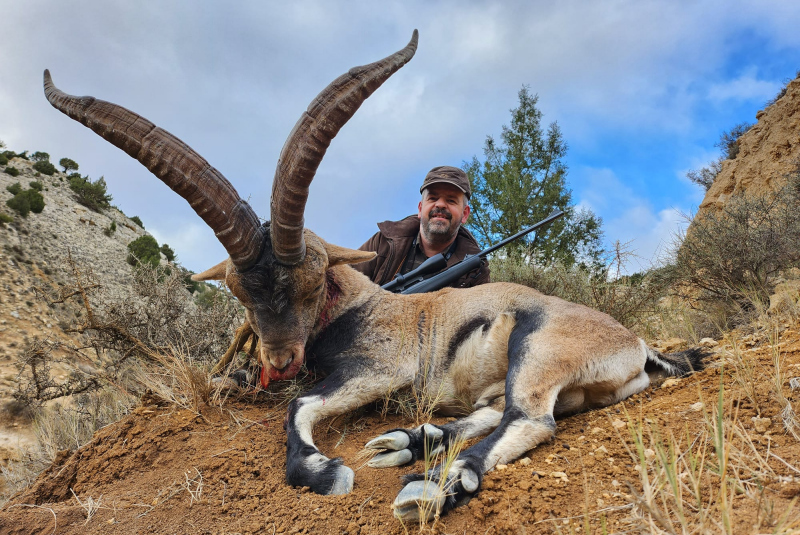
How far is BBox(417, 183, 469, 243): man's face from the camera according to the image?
24.8ft

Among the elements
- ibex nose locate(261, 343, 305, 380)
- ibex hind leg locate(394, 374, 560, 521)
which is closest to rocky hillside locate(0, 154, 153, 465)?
ibex nose locate(261, 343, 305, 380)

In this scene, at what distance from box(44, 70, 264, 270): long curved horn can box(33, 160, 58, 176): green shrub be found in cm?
3694

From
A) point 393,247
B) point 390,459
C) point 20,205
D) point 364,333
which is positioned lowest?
point 390,459

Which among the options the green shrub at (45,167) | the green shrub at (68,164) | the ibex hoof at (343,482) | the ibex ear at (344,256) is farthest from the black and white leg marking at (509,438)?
the green shrub at (68,164)

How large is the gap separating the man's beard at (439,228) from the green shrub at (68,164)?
40321 mm

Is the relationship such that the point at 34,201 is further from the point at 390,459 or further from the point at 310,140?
the point at 390,459

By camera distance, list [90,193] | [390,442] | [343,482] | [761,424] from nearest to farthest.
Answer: [761,424]
[343,482]
[390,442]
[90,193]

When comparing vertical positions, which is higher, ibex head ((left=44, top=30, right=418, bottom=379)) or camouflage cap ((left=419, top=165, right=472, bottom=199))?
camouflage cap ((left=419, top=165, right=472, bottom=199))

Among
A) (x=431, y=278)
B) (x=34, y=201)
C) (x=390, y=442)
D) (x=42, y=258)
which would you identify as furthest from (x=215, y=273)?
(x=34, y=201)

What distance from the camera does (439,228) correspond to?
754cm

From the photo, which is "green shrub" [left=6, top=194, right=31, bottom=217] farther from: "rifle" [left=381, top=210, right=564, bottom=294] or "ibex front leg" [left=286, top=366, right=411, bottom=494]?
"ibex front leg" [left=286, top=366, right=411, bottom=494]

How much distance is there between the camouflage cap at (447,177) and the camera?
754 cm

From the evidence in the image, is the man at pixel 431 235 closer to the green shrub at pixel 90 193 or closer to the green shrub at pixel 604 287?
the green shrub at pixel 604 287

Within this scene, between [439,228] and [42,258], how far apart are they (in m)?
21.5
